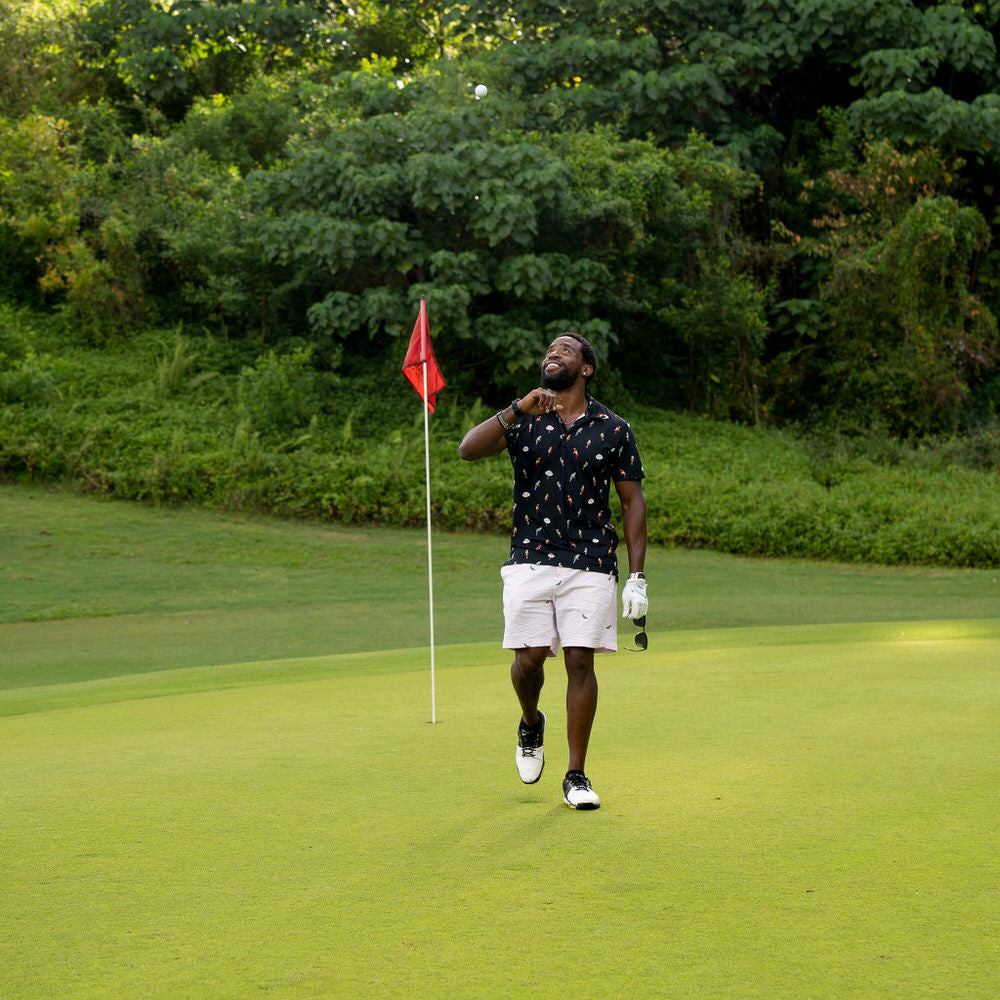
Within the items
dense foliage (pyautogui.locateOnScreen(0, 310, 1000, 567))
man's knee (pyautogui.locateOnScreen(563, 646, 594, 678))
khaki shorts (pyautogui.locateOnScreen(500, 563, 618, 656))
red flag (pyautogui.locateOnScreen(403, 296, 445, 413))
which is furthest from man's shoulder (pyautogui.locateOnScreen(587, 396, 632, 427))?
dense foliage (pyautogui.locateOnScreen(0, 310, 1000, 567))

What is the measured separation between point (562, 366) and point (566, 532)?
27.3 inches

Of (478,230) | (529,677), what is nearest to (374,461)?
(478,230)

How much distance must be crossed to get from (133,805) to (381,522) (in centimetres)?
1613

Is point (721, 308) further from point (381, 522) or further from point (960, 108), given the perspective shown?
point (381, 522)

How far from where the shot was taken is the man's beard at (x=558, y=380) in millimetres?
5484

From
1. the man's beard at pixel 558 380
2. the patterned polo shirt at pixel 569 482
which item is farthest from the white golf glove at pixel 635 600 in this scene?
the man's beard at pixel 558 380

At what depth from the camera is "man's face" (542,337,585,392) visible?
548 centimetres

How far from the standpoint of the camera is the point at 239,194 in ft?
82.4

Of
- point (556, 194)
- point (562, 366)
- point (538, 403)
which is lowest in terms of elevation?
point (538, 403)

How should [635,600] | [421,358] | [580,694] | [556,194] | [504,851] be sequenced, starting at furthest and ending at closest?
[556,194] → [421,358] → [580,694] → [635,600] → [504,851]

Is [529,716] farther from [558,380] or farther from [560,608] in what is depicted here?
[558,380]

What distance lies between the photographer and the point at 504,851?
445 cm

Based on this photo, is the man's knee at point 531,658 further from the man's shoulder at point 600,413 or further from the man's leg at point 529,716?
the man's shoulder at point 600,413

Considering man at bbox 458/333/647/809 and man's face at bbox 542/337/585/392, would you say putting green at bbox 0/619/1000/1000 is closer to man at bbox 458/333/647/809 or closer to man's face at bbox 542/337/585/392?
man at bbox 458/333/647/809
